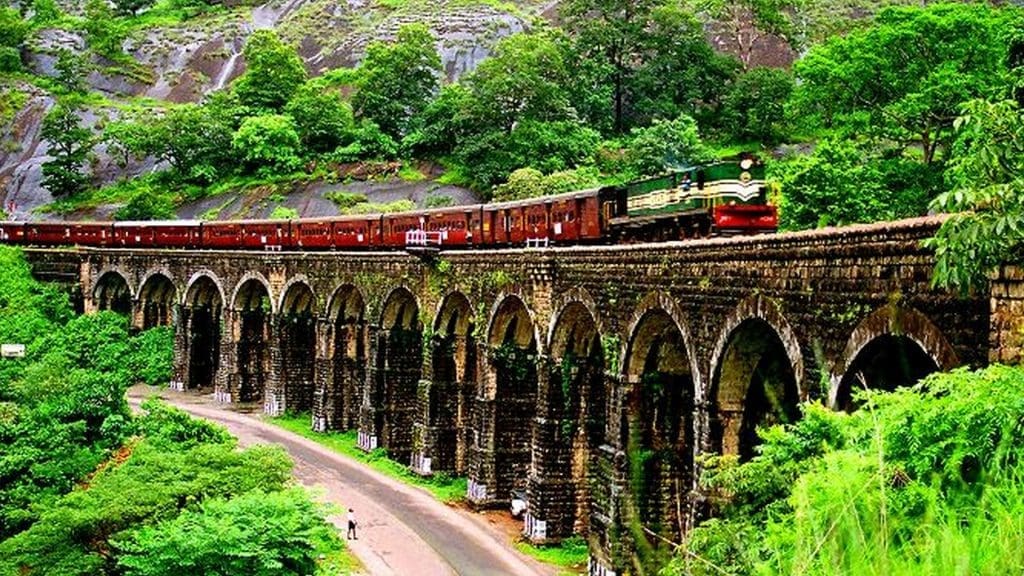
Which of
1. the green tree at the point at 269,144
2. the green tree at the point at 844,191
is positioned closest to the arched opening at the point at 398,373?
the green tree at the point at 844,191

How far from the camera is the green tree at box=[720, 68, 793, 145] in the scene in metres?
53.7

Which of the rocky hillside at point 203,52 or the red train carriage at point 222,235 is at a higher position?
the rocky hillside at point 203,52

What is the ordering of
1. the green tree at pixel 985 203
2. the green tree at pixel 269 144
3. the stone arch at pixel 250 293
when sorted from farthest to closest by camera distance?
the green tree at pixel 269 144, the stone arch at pixel 250 293, the green tree at pixel 985 203

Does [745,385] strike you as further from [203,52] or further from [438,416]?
[203,52]

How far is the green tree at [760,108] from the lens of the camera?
53688mm

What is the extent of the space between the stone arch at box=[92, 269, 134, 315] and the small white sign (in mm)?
8844

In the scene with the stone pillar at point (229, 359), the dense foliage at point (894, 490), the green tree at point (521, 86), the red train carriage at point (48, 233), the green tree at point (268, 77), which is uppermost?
the green tree at point (268, 77)

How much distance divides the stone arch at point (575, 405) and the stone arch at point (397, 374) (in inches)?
366

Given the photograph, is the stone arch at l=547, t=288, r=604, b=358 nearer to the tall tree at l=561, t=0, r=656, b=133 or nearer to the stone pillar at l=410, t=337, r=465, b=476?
the stone pillar at l=410, t=337, r=465, b=476

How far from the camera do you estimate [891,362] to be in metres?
14.1

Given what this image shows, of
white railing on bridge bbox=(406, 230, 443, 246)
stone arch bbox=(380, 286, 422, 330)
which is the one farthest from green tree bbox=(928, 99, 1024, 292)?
stone arch bbox=(380, 286, 422, 330)

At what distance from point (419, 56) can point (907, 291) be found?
5505cm

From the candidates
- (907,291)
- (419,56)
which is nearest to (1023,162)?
(907,291)

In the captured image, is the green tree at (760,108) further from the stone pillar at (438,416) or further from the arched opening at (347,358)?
the stone pillar at (438,416)
